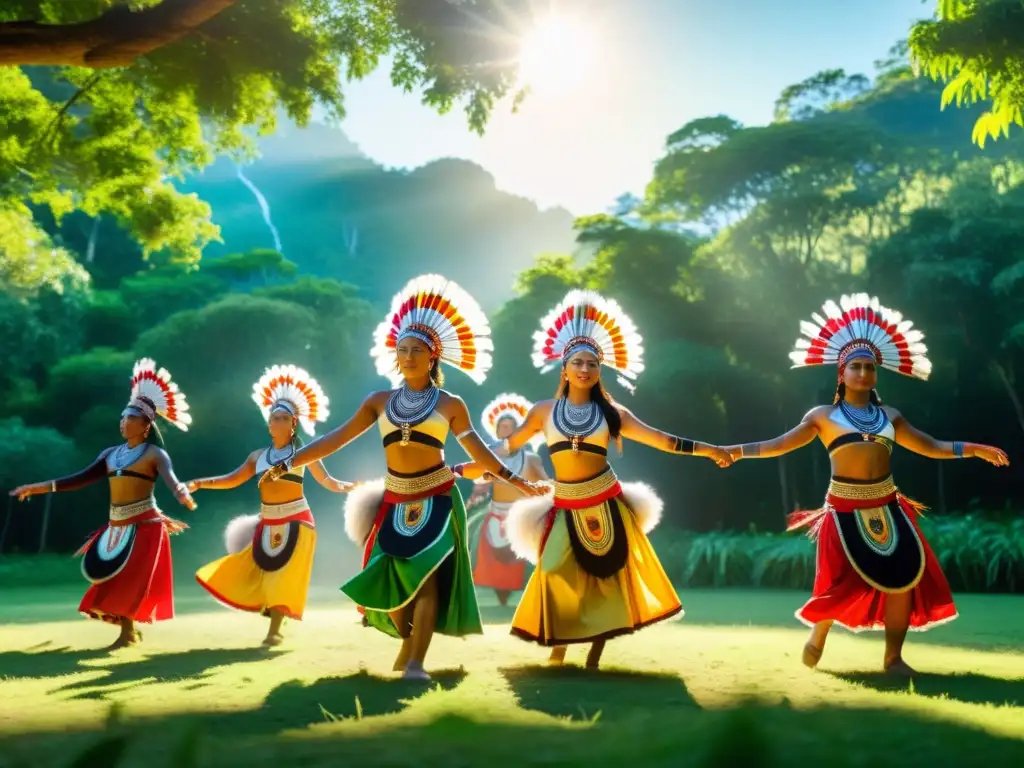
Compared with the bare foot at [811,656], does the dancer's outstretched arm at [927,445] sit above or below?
above

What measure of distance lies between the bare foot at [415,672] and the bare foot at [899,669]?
7.42ft

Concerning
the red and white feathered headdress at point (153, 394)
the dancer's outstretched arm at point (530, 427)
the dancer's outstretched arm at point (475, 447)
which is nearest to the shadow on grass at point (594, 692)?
the dancer's outstretched arm at point (475, 447)

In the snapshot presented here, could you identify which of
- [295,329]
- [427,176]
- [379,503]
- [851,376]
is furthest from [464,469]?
[427,176]

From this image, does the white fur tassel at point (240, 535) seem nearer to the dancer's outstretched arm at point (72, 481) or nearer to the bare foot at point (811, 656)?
the dancer's outstretched arm at point (72, 481)

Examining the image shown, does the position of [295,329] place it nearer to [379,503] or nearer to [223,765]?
[379,503]

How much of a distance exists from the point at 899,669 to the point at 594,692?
171cm

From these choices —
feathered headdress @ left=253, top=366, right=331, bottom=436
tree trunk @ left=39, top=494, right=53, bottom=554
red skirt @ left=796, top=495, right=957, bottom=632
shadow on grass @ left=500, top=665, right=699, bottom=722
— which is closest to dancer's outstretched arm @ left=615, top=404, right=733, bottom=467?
red skirt @ left=796, top=495, right=957, bottom=632

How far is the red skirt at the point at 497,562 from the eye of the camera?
9977 mm

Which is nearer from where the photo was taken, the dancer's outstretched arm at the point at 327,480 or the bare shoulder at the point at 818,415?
the bare shoulder at the point at 818,415

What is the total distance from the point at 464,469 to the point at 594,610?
1.14 m

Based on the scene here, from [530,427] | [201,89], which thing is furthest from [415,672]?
[201,89]

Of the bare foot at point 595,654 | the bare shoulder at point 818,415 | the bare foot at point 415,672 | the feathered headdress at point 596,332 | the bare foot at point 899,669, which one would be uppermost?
the feathered headdress at point 596,332

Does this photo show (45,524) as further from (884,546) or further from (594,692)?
(884,546)

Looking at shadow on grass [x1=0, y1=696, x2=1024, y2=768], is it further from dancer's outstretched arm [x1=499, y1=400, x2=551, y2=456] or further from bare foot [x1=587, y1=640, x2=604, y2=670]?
dancer's outstretched arm [x1=499, y1=400, x2=551, y2=456]
